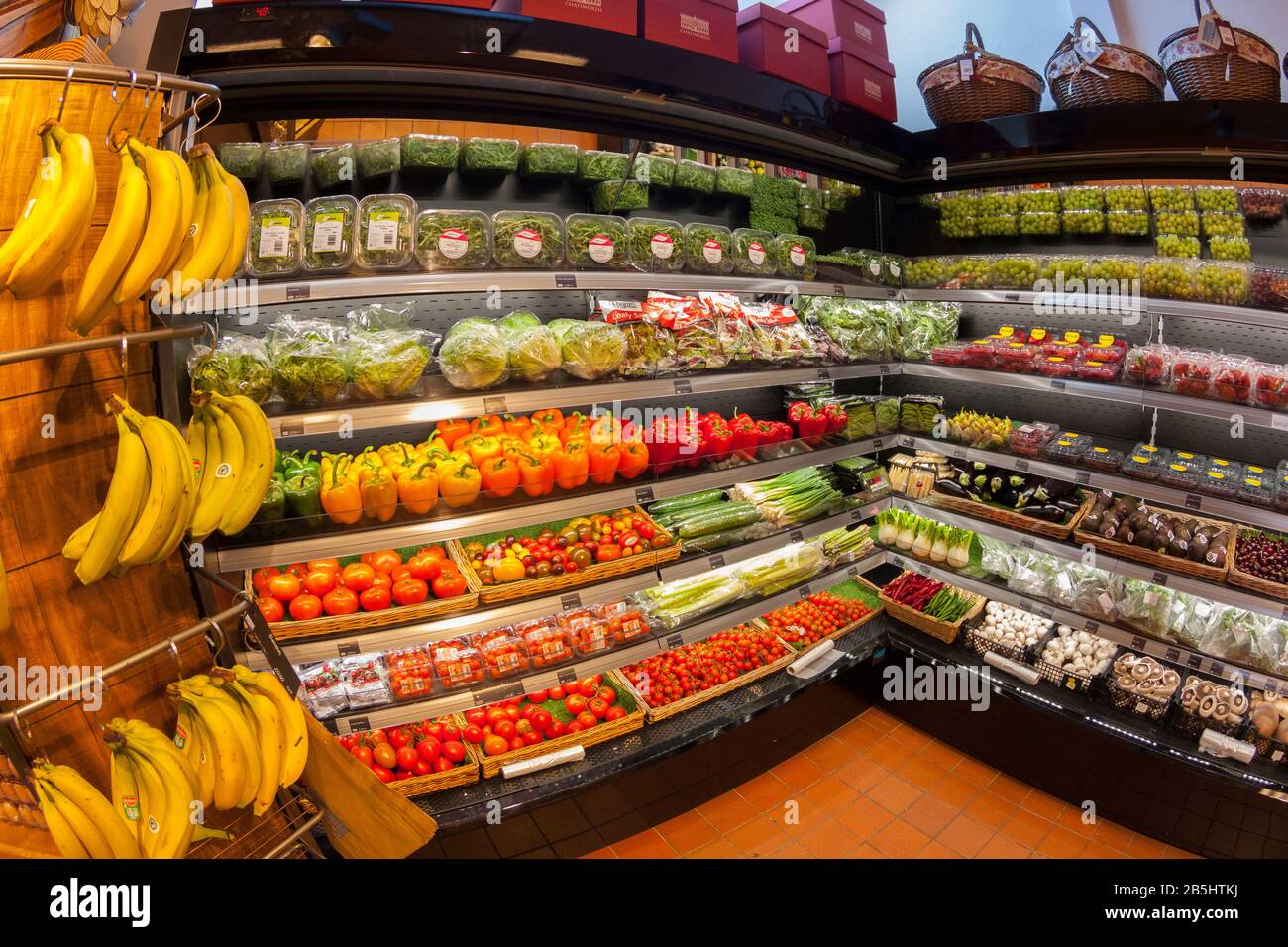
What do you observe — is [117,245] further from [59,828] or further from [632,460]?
[632,460]

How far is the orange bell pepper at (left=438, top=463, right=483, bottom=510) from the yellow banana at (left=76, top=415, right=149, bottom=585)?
1.10m

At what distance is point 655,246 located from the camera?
3244 mm

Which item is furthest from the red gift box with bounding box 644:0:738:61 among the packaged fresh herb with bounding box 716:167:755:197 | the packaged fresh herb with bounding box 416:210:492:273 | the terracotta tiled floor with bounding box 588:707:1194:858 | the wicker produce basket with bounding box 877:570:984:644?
A: the terracotta tiled floor with bounding box 588:707:1194:858

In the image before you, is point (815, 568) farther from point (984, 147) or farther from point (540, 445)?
point (984, 147)

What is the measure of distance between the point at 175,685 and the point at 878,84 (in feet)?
13.3

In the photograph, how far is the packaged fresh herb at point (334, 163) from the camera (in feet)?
9.09

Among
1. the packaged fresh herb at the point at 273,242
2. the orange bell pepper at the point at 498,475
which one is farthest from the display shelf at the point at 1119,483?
the packaged fresh herb at the point at 273,242

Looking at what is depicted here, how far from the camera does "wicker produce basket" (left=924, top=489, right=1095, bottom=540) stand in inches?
142

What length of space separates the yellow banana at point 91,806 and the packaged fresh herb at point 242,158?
81.5 inches

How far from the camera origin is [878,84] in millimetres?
3824

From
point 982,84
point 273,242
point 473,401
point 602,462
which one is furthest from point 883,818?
point 982,84

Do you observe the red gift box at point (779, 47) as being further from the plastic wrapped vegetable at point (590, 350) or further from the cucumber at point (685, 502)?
the cucumber at point (685, 502)

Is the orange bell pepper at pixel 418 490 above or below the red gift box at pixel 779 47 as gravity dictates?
below

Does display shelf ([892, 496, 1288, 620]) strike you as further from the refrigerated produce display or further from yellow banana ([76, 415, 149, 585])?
yellow banana ([76, 415, 149, 585])
